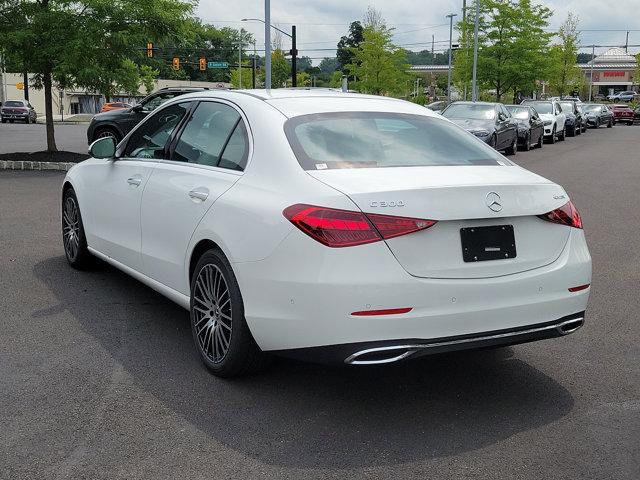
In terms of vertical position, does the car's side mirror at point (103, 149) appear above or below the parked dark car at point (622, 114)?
above

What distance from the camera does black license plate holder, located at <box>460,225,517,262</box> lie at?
12.4ft

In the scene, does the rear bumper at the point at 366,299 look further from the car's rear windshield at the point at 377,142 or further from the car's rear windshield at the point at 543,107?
the car's rear windshield at the point at 543,107

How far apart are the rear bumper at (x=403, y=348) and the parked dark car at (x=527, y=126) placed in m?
22.7

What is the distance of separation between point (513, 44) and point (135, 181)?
134 feet

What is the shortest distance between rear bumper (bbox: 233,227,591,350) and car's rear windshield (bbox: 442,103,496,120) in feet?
62.7

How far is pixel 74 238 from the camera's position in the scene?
7004 mm

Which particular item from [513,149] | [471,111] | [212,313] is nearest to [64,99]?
[513,149]

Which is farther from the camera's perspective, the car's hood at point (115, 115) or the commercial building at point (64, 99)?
the commercial building at point (64, 99)

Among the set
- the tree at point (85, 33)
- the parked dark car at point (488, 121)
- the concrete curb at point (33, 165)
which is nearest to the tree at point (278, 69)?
the parked dark car at point (488, 121)

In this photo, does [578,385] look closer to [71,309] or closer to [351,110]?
[351,110]

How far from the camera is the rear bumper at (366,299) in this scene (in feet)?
11.8

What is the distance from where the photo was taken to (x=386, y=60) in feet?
170

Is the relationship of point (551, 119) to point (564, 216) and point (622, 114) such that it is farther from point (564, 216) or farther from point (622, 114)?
point (622, 114)

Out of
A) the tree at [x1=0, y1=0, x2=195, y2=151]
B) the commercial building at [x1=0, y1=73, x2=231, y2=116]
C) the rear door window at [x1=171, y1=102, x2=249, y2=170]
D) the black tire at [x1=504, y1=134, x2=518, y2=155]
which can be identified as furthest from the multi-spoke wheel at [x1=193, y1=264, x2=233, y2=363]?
the commercial building at [x1=0, y1=73, x2=231, y2=116]
